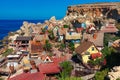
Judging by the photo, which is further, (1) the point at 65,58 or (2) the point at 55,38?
(2) the point at 55,38

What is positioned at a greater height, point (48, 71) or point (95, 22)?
point (95, 22)

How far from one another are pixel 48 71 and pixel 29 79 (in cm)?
362

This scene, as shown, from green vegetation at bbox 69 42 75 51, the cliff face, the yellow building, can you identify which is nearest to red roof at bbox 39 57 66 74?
the yellow building

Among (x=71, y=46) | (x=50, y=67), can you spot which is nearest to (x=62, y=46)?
(x=71, y=46)

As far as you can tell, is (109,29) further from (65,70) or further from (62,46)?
(65,70)

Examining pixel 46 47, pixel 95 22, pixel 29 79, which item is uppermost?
pixel 95 22

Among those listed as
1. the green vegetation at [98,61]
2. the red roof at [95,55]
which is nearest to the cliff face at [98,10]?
the red roof at [95,55]

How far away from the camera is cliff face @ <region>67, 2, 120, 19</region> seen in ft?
283

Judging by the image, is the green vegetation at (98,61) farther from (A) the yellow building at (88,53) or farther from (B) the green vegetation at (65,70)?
(B) the green vegetation at (65,70)

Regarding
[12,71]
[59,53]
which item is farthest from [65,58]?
[12,71]

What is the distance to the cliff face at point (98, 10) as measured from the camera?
86.4 meters

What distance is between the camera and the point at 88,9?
96625mm

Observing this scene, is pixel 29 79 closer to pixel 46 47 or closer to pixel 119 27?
pixel 46 47

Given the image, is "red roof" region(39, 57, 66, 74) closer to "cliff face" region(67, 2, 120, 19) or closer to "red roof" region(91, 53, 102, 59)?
"red roof" region(91, 53, 102, 59)
